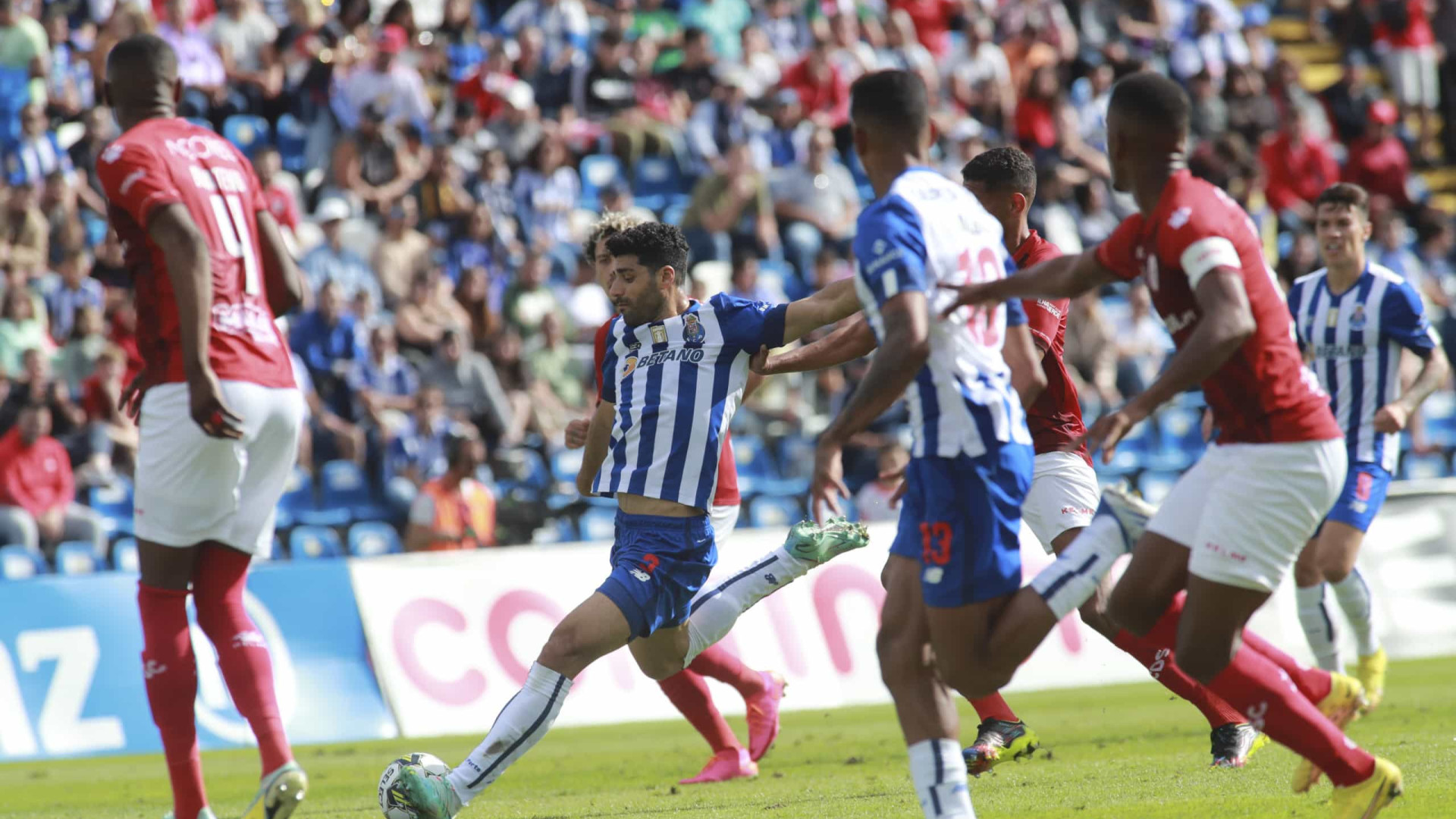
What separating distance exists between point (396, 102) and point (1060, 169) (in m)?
7.63

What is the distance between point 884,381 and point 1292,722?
5.63ft

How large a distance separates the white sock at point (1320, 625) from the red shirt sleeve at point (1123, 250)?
14.7 feet

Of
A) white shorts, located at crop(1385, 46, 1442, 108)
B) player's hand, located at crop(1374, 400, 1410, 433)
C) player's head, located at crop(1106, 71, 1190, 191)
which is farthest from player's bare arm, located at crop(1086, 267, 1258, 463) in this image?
white shorts, located at crop(1385, 46, 1442, 108)

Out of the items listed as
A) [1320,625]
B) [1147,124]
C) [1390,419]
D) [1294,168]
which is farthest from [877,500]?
[1147,124]

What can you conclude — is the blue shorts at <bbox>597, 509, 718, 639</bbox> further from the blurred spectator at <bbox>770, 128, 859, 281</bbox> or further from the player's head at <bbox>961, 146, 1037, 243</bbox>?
the blurred spectator at <bbox>770, 128, 859, 281</bbox>

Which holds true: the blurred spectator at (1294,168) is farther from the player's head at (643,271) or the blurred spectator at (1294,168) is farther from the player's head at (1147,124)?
the player's head at (1147,124)

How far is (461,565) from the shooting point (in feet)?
39.7

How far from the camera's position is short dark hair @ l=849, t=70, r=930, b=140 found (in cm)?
497

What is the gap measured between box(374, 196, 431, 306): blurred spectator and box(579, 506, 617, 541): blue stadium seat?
3250mm

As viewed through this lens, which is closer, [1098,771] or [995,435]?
[995,435]

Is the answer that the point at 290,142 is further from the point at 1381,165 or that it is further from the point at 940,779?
the point at 940,779

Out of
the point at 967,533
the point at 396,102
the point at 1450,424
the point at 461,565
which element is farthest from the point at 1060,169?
the point at 967,533

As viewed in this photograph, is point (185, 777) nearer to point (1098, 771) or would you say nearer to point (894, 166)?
point (894, 166)

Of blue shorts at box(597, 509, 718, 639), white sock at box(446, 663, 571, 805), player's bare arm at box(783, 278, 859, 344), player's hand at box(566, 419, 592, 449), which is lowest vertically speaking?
white sock at box(446, 663, 571, 805)
